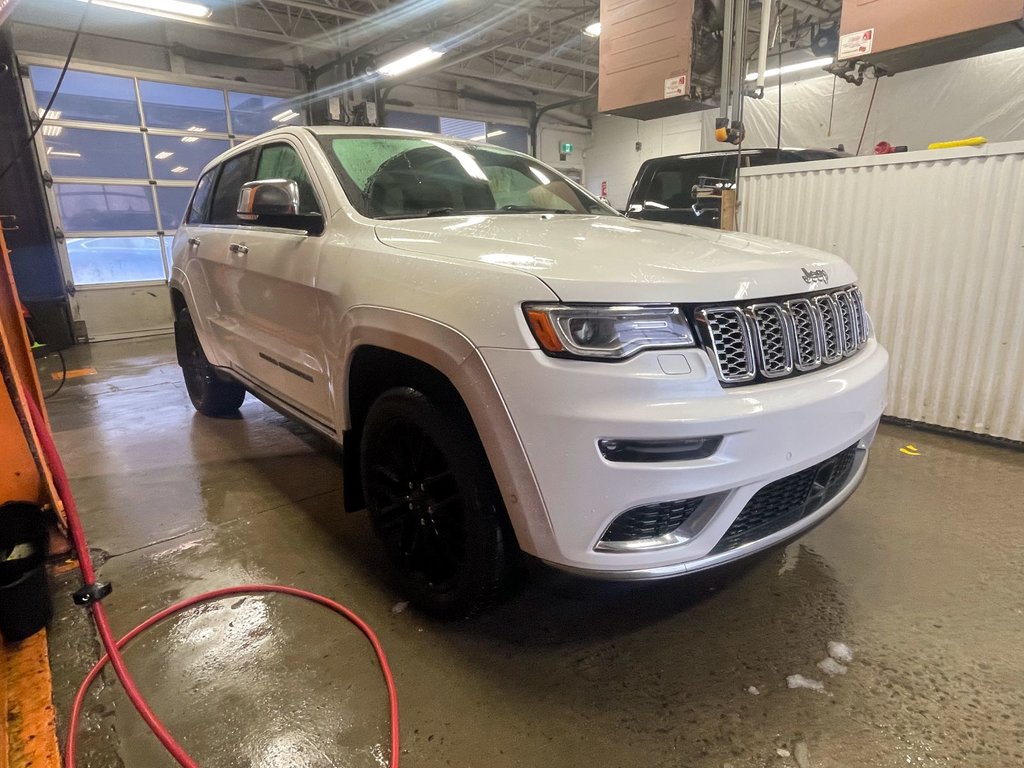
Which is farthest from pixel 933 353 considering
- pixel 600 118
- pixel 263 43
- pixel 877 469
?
pixel 600 118

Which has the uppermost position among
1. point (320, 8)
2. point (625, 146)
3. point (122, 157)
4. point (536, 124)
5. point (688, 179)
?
point (320, 8)

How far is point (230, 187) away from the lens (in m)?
3.40

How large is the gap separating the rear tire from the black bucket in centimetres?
198

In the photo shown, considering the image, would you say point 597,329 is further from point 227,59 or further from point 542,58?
point 542,58

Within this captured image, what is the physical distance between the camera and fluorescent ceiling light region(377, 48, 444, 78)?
9266 millimetres

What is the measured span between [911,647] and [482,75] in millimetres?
12894

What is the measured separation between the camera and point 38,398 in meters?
2.49

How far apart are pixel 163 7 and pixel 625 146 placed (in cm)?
1088

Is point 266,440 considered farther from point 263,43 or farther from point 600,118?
point 600,118

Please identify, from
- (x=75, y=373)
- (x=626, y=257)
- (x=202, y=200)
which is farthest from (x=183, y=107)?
(x=626, y=257)

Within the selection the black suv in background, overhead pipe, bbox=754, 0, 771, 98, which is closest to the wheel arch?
overhead pipe, bbox=754, 0, 771, 98

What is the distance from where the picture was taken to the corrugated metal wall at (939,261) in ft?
10.6

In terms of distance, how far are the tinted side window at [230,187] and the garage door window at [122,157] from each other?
21.0 feet

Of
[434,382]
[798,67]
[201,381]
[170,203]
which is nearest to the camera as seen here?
[434,382]
